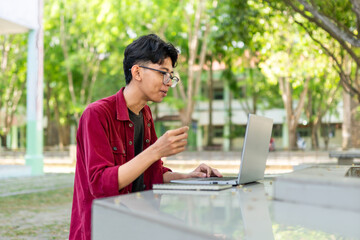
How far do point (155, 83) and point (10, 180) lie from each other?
39.9ft

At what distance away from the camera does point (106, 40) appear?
854 inches

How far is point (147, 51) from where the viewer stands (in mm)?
2635

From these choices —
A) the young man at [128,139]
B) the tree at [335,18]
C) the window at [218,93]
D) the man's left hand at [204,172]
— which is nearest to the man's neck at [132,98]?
the young man at [128,139]

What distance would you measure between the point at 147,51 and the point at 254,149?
809 mm

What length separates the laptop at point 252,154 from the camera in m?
2.24

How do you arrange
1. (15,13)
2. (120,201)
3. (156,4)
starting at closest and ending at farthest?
(120,201), (15,13), (156,4)

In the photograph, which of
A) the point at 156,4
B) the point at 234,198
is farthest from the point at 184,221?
the point at 156,4

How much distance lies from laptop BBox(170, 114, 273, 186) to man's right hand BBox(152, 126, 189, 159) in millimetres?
207

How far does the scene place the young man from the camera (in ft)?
7.07

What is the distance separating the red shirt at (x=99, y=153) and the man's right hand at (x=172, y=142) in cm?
23

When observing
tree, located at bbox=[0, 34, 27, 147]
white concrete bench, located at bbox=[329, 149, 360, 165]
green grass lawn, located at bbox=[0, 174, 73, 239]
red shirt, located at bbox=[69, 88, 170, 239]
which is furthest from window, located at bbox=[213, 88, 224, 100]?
red shirt, located at bbox=[69, 88, 170, 239]

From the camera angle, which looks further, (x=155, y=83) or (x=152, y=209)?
(x=155, y=83)

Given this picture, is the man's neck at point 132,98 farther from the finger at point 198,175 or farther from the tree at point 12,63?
the tree at point 12,63

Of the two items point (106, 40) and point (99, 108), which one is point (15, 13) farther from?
point (99, 108)
